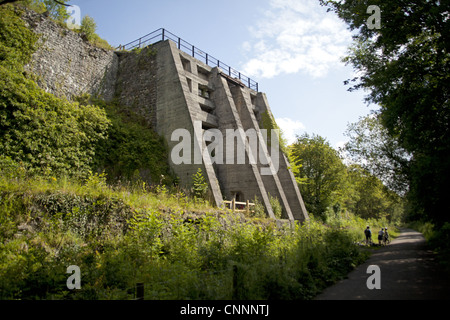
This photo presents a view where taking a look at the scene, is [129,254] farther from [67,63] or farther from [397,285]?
[67,63]

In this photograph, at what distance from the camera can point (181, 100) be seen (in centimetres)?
1677

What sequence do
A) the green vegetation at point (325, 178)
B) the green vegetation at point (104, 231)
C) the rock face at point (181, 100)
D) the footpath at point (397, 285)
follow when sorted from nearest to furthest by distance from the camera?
the green vegetation at point (104, 231) < the footpath at point (397, 285) < the rock face at point (181, 100) < the green vegetation at point (325, 178)

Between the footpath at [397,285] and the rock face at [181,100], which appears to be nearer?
the footpath at [397,285]

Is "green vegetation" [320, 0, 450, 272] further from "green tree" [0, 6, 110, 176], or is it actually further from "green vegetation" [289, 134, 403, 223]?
"green vegetation" [289, 134, 403, 223]

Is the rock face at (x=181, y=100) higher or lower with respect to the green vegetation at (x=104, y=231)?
higher

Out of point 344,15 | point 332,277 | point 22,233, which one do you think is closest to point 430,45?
point 344,15

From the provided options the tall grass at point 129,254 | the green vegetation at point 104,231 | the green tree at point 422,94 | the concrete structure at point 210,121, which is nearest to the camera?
the tall grass at point 129,254

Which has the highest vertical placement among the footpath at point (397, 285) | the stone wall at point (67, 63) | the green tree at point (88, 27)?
the green tree at point (88, 27)

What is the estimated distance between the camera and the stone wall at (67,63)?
14812 mm

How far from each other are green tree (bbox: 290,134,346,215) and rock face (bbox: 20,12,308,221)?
709cm

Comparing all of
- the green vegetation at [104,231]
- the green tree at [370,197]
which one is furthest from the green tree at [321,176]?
the green vegetation at [104,231]

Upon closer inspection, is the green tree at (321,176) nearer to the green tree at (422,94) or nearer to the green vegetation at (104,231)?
the green vegetation at (104,231)

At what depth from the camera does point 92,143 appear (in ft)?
42.4

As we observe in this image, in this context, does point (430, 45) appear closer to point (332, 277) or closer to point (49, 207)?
point (332, 277)
